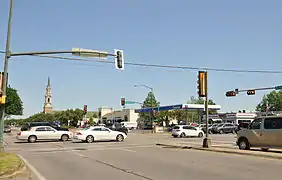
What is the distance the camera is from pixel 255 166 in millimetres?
12453

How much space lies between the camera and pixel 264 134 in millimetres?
17516

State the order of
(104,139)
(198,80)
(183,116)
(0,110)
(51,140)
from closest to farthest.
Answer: (0,110)
(198,80)
(104,139)
(51,140)
(183,116)

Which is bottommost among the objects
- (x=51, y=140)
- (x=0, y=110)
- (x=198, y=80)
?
(x=51, y=140)

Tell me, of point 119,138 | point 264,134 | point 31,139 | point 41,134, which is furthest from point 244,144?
point 31,139

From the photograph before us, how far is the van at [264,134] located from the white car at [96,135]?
1418 cm

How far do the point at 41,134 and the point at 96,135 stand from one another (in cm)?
554

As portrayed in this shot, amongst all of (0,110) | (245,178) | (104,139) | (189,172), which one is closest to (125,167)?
(189,172)

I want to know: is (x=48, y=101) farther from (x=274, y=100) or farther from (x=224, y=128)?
(x=224, y=128)

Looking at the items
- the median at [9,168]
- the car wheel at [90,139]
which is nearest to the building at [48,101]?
the car wheel at [90,139]

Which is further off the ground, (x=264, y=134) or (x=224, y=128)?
(x=264, y=134)

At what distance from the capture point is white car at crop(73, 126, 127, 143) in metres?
29.5

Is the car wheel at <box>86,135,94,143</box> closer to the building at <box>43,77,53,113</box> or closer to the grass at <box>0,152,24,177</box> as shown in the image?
the grass at <box>0,152,24,177</box>

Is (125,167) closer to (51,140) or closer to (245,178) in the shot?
(245,178)

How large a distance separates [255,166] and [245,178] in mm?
2724
